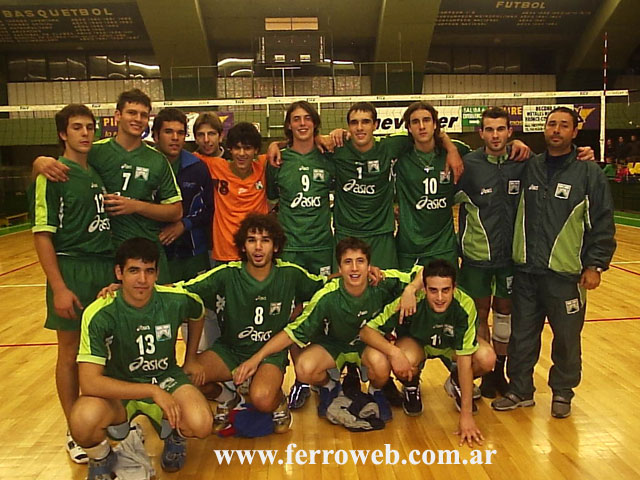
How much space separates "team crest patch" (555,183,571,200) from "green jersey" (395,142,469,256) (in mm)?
629

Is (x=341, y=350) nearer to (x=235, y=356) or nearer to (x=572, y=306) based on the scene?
(x=235, y=356)

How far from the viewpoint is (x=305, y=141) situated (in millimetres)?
3795

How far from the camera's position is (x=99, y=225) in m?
3.09

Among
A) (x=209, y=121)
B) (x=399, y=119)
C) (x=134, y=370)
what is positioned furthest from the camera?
(x=399, y=119)

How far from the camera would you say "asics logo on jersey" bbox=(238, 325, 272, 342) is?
338cm

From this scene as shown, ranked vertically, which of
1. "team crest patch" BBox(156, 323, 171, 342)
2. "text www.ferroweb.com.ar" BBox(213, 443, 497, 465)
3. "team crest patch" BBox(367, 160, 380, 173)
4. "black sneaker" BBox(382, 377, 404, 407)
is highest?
"team crest patch" BBox(367, 160, 380, 173)

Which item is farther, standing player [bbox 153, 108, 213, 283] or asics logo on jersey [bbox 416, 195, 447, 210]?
asics logo on jersey [bbox 416, 195, 447, 210]

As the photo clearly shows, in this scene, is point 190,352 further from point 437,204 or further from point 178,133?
point 437,204

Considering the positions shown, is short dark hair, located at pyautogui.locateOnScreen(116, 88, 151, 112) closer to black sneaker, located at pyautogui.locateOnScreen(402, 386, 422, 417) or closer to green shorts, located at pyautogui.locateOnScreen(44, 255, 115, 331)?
Result: green shorts, located at pyautogui.locateOnScreen(44, 255, 115, 331)

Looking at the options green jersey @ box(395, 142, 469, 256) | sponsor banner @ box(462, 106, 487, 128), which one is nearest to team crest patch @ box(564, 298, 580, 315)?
green jersey @ box(395, 142, 469, 256)

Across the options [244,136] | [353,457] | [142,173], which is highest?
[244,136]

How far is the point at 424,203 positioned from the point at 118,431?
2164 mm

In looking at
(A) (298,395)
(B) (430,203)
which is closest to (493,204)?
(B) (430,203)

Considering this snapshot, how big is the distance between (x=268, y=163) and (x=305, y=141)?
0.28 meters
